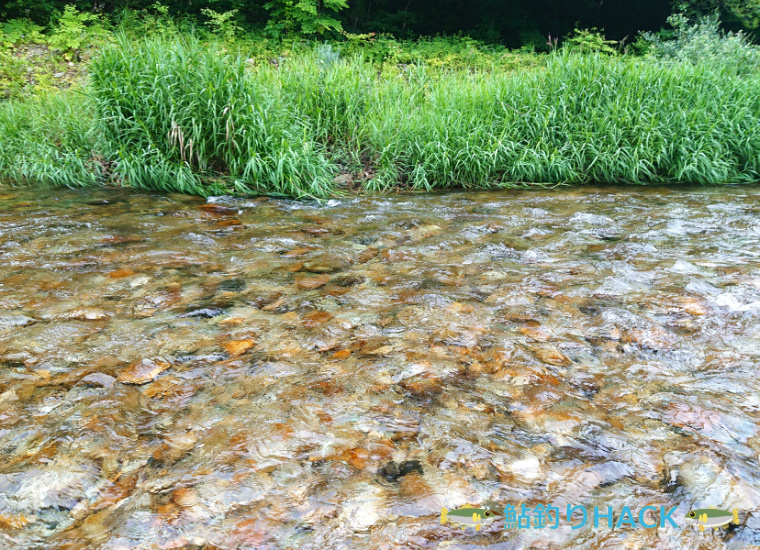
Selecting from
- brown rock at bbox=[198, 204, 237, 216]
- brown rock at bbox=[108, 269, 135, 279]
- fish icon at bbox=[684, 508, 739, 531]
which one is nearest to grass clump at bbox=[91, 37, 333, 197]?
brown rock at bbox=[198, 204, 237, 216]

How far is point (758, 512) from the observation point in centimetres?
120

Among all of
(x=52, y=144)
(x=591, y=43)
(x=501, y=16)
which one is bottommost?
(x=52, y=144)

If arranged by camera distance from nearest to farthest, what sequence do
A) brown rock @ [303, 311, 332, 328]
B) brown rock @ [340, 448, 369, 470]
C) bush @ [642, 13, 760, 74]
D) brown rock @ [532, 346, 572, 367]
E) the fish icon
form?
the fish icon, brown rock @ [340, 448, 369, 470], brown rock @ [532, 346, 572, 367], brown rock @ [303, 311, 332, 328], bush @ [642, 13, 760, 74]

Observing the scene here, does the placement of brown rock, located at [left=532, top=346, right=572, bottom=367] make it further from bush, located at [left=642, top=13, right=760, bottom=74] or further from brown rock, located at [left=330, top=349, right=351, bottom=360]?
bush, located at [left=642, top=13, right=760, bottom=74]

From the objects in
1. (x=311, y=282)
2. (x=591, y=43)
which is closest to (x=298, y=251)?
(x=311, y=282)

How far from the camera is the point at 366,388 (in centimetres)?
168

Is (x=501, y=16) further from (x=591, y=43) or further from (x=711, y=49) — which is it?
(x=591, y=43)

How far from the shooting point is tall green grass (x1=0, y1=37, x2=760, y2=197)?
430 centimetres

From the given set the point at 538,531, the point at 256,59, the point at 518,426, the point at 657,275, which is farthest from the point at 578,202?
the point at 256,59

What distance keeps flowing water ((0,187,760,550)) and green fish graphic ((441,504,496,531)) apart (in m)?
0.02

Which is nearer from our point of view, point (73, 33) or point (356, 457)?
point (356, 457)

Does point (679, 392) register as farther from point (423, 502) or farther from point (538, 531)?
point (423, 502)

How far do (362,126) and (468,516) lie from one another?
4483mm

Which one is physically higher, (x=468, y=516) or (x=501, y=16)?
(x=501, y=16)
